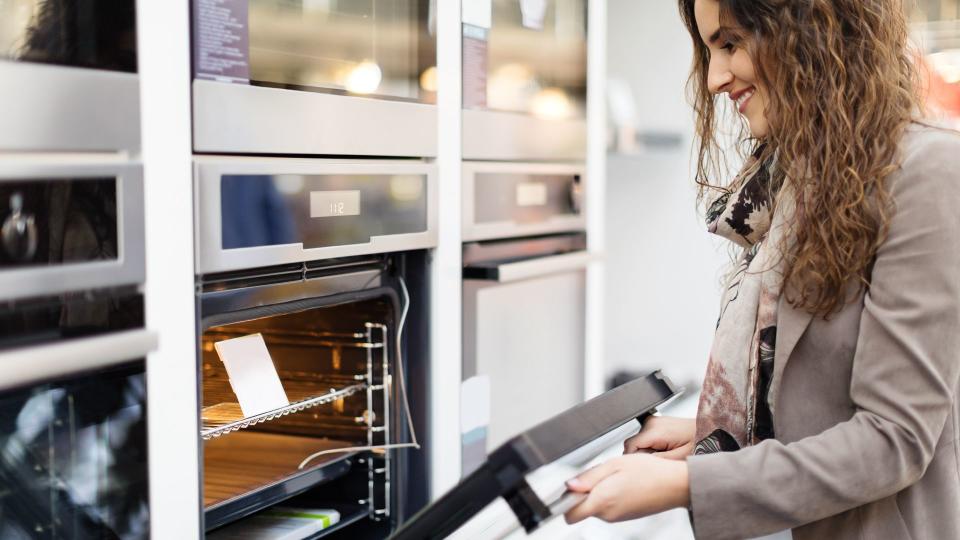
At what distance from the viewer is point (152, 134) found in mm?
1042

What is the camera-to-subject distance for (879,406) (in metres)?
1.03

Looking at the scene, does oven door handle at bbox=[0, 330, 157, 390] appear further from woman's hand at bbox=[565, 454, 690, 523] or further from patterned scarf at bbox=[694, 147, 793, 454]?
patterned scarf at bbox=[694, 147, 793, 454]

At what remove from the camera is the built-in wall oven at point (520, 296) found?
1693 millimetres

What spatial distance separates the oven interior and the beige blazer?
0.64 meters

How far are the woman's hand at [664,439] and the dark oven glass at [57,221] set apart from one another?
69cm

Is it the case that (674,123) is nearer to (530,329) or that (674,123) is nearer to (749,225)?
(530,329)

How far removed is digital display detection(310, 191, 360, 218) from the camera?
1298 millimetres

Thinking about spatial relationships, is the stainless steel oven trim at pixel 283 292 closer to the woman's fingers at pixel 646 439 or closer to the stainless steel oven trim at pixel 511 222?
the stainless steel oven trim at pixel 511 222

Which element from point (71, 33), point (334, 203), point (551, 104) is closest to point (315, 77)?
point (334, 203)

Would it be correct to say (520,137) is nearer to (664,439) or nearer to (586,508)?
(664,439)

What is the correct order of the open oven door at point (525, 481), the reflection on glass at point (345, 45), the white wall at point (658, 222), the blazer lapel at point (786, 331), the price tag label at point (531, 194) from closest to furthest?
the open oven door at point (525, 481) → the blazer lapel at point (786, 331) → the reflection on glass at point (345, 45) → the price tag label at point (531, 194) → the white wall at point (658, 222)

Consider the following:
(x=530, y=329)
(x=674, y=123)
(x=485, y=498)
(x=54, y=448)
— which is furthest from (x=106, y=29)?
(x=674, y=123)

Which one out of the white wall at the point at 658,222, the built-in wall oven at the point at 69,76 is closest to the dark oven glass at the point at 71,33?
the built-in wall oven at the point at 69,76

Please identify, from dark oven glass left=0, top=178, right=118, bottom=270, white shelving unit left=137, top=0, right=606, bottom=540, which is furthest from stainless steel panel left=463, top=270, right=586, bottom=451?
dark oven glass left=0, top=178, right=118, bottom=270
